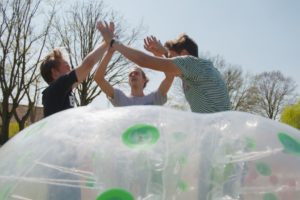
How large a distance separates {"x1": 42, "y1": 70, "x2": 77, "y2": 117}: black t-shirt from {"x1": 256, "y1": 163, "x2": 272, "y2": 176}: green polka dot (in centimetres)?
154

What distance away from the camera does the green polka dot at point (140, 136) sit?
5.71ft

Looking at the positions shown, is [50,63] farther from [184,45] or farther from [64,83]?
[184,45]

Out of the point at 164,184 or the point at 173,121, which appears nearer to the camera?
the point at 164,184

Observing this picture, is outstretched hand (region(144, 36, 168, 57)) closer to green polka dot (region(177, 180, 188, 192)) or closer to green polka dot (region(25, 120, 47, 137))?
green polka dot (region(25, 120, 47, 137))

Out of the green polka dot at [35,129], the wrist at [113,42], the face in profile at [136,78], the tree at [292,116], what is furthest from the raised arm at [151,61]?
the tree at [292,116]

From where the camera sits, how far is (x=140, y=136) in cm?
178

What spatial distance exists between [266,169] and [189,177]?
1.08 ft

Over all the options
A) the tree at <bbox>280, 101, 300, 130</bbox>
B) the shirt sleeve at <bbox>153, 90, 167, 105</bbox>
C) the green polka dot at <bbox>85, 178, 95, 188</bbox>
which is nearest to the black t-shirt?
the shirt sleeve at <bbox>153, 90, 167, 105</bbox>

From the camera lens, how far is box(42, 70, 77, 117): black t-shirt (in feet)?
9.21

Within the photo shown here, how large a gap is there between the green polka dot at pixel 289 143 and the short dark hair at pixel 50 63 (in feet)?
6.13

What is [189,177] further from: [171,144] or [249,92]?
[249,92]

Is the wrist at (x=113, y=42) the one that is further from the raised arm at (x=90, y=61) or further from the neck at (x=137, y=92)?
the neck at (x=137, y=92)

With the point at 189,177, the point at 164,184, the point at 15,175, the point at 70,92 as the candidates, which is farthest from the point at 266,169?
the point at 70,92

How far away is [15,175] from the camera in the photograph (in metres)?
1.87
